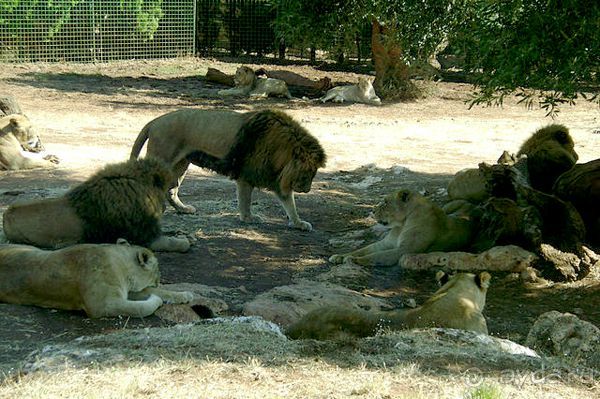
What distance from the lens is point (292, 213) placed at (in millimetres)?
10703

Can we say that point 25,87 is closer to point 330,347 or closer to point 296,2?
point 296,2

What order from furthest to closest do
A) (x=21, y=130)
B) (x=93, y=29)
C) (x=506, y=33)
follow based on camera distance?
(x=93, y=29)
(x=21, y=130)
(x=506, y=33)

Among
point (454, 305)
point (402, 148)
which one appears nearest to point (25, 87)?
point (402, 148)

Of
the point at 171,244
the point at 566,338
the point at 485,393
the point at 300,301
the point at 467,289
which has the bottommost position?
the point at 300,301

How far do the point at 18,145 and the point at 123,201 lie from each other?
6.34 m

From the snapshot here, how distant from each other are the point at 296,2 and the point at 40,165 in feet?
16.0

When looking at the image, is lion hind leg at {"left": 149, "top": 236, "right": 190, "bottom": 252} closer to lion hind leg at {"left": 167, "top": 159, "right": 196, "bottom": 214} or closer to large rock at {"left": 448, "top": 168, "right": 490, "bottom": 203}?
lion hind leg at {"left": 167, "top": 159, "right": 196, "bottom": 214}

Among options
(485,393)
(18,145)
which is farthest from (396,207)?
(18,145)

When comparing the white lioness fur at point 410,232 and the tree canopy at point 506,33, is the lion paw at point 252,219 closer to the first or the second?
the white lioness fur at point 410,232

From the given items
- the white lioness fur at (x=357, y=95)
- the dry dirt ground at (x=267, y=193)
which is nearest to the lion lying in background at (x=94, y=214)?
the dry dirt ground at (x=267, y=193)

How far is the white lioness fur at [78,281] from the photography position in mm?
6523

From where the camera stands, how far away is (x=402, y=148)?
16609 millimetres

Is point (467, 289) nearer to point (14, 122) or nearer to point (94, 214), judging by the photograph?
point (94, 214)

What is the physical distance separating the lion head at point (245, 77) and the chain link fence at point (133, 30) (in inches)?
115
